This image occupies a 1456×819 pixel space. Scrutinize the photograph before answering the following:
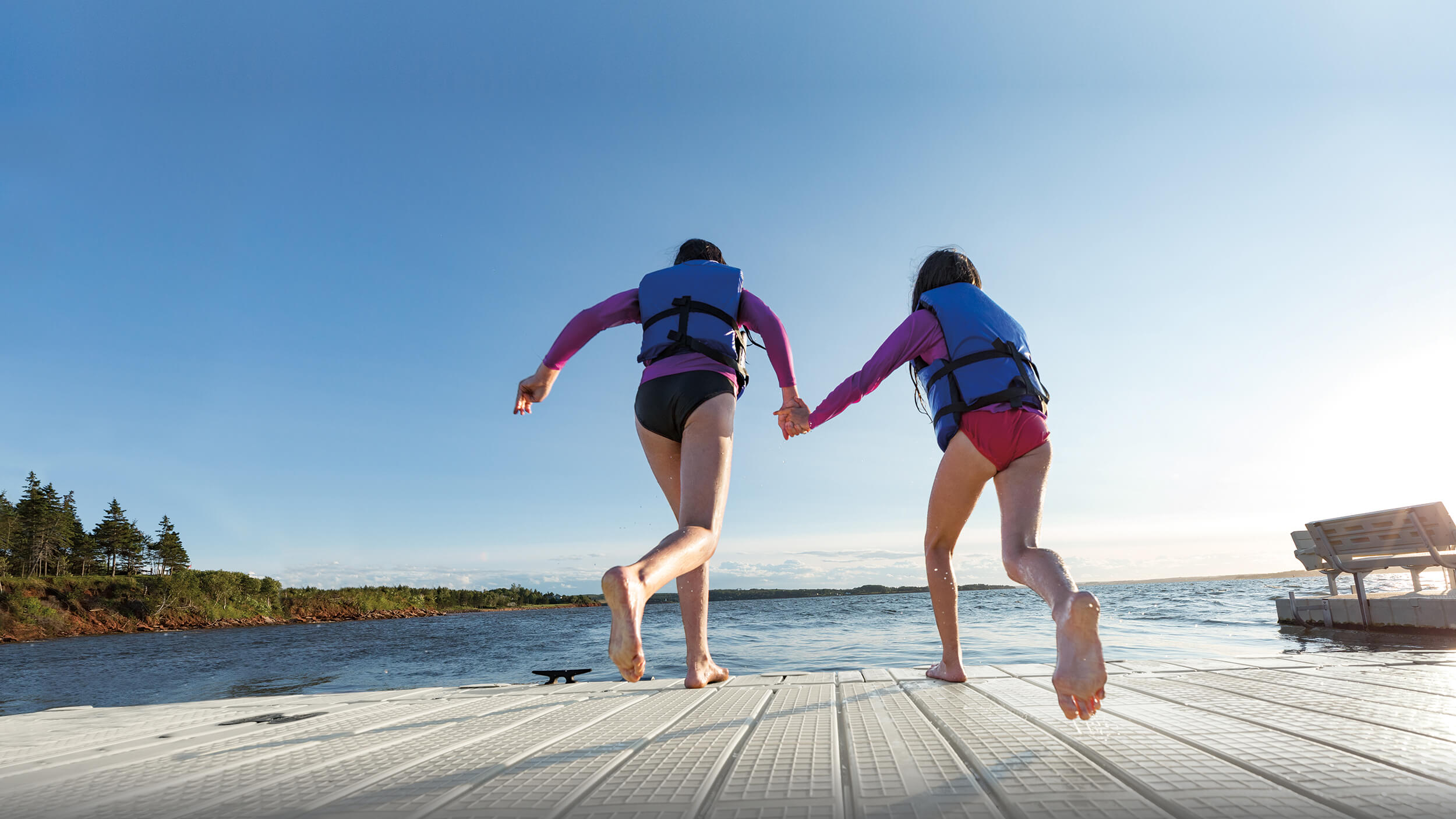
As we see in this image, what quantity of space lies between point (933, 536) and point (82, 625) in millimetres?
60649

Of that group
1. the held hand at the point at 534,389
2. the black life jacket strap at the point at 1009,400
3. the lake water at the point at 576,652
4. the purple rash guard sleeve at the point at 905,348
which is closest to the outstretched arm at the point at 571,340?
the held hand at the point at 534,389

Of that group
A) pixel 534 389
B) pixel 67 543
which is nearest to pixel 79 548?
pixel 67 543

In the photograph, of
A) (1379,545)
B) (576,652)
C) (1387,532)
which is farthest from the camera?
(576,652)

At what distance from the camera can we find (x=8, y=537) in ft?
179

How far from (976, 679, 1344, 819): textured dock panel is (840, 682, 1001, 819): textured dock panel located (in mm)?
309

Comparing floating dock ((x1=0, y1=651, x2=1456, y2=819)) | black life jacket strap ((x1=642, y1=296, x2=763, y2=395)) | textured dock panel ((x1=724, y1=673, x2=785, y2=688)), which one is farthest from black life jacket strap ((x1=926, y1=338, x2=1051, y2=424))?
A: textured dock panel ((x1=724, y1=673, x2=785, y2=688))

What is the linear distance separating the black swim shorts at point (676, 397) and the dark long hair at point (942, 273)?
1.01m

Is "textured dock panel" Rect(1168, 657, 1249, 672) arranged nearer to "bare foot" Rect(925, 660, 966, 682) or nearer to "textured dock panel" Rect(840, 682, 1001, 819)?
"bare foot" Rect(925, 660, 966, 682)

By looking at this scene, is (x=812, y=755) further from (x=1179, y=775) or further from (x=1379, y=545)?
(x=1379, y=545)

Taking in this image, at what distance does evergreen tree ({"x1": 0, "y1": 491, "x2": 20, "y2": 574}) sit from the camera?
53719 millimetres

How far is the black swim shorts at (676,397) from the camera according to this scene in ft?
8.73

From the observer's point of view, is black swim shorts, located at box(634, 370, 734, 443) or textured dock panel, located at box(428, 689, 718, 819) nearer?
textured dock panel, located at box(428, 689, 718, 819)

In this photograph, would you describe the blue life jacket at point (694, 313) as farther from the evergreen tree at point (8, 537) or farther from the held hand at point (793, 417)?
the evergreen tree at point (8, 537)

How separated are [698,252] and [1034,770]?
8.83 ft
